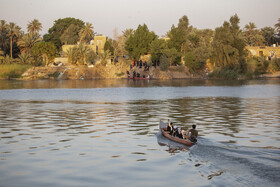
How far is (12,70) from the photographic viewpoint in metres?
133

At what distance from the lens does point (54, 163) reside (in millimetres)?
18406

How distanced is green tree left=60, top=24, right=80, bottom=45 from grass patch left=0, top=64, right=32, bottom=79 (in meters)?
31.5

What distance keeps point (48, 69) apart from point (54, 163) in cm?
12279

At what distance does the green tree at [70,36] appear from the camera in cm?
16275

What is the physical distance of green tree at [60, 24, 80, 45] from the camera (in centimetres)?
16275

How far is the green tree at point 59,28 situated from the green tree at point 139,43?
4530 centimetres

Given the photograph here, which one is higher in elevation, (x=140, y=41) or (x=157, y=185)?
(x=140, y=41)

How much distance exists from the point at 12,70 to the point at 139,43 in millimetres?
46545

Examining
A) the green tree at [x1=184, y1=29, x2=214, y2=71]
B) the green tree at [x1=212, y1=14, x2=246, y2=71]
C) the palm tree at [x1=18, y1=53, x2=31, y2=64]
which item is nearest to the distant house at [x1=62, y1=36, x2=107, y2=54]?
the palm tree at [x1=18, y1=53, x2=31, y2=64]

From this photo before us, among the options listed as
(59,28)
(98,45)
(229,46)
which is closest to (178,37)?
(229,46)

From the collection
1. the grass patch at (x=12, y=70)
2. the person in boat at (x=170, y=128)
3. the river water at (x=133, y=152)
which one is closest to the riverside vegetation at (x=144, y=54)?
the grass patch at (x=12, y=70)

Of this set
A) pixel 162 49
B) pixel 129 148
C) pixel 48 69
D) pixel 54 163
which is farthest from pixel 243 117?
pixel 48 69

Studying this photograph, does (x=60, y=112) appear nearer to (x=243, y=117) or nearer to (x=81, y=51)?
(x=243, y=117)

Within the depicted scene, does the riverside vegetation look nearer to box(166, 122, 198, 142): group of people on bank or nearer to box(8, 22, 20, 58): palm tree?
box(8, 22, 20, 58): palm tree
